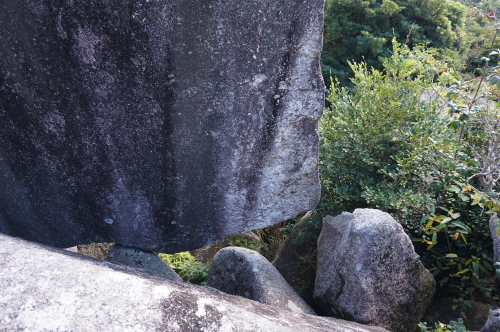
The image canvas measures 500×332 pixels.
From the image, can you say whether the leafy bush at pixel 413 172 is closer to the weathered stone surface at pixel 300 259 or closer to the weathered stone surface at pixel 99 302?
the weathered stone surface at pixel 300 259

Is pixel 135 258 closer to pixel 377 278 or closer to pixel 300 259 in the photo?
pixel 300 259

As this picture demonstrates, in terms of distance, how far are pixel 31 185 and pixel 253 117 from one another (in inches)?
53.6

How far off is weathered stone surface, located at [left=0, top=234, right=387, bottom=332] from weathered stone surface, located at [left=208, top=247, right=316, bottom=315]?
2.80ft

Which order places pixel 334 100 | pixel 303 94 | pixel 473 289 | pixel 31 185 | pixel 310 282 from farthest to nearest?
pixel 334 100
pixel 310 282
pixel 473 289
pixel 31 185
pixel 303 94

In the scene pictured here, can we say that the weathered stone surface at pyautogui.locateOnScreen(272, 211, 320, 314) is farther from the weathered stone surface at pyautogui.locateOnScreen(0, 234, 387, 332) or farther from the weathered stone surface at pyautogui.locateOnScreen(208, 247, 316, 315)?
the weathered stone surface at pyautogui.locateOnScreen(0, 234, 387, 332)

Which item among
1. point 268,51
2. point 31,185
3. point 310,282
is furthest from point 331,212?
point 31,185

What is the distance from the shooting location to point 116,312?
56.2 inches

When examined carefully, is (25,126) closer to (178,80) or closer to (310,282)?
(178,80)

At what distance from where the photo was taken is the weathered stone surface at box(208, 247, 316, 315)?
8.61ft

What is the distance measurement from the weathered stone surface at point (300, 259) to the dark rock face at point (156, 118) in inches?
36.0

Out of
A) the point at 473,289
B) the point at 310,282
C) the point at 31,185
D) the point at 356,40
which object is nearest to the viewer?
the point at 31,185

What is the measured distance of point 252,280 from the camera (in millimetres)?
2682

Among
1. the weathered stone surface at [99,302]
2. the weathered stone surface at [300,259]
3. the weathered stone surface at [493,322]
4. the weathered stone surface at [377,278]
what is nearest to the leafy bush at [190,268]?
the weathered stone surface at [300,259]

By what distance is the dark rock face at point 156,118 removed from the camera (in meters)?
2.05
